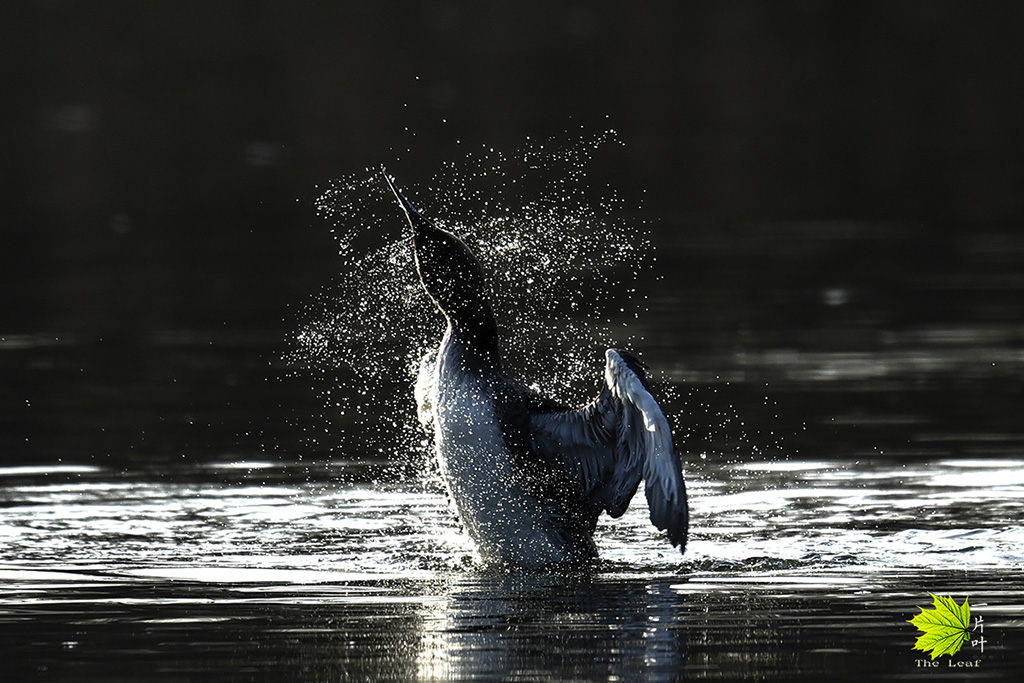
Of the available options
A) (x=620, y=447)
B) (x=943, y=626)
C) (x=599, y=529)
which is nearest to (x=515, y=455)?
(x=620, y=447)

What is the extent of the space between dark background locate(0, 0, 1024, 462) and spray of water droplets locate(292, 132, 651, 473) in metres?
0.37

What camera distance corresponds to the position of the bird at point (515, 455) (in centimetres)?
974

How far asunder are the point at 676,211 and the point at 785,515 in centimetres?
1159

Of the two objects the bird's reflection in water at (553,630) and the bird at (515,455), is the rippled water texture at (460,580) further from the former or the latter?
the bird at (515,455)

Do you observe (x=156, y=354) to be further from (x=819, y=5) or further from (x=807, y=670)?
(x=819, y=5)

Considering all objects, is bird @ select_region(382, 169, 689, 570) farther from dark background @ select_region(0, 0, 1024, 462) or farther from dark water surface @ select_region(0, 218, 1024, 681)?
dark background @ select_region(0, 0, 1024, 462)

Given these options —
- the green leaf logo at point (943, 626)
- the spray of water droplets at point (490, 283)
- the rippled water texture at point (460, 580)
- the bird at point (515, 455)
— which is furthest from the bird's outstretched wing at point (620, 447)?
the spray of water droplets at point (490, 283)

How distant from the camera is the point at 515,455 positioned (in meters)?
9.99

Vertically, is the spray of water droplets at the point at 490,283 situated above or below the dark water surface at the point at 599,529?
above

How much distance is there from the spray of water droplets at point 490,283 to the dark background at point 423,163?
0.37 metres

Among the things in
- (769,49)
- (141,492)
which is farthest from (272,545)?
(769,49)

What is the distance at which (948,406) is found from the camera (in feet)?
42.7

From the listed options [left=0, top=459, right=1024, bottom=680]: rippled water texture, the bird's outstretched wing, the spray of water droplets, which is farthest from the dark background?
the bird's outstretched wing

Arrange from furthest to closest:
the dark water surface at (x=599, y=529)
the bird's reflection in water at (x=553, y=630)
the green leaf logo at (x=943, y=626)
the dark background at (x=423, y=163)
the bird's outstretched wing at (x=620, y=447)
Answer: the dark background at (x=423, y=163) < the bird's outstretched wing at (x=620, y=447) < the dark water surface at (x=599, y=529) < the green leaf logo at (x=943, y=626) < the bird's reflection in water at (x=553, y=630)
